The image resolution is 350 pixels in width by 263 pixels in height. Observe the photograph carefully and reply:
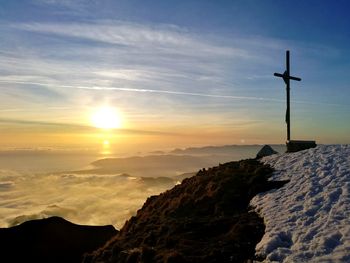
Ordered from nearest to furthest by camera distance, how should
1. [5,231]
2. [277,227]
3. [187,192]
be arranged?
[277,227]
[187,192]
[5,231]

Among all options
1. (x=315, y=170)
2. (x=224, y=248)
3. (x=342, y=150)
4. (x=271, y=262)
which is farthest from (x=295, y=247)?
(x=342, y=150)

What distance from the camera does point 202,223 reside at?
16750 millimetres

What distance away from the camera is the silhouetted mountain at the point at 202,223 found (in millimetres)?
13906

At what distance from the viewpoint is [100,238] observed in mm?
46844

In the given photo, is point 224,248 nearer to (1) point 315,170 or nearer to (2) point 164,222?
(2) point 164,222

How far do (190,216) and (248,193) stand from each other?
3022 millimetres

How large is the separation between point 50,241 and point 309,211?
39.9 metres

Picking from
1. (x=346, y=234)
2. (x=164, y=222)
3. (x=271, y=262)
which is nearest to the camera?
(x=271, y=262)

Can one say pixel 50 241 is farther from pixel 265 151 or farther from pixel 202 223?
pixel 202 223

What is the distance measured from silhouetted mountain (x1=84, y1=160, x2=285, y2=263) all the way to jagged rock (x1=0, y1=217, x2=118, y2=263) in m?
25.2

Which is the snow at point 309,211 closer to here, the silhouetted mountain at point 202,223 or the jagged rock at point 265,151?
the silhouetted mountain at point 202,223

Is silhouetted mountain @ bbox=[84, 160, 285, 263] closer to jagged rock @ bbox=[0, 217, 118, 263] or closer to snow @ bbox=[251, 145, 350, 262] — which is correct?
snow @ bbox=[251, 145, 350, 262]

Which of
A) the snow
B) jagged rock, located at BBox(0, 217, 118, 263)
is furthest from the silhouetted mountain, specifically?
jagged rock, located at BBox(0, 217, 118, 263)

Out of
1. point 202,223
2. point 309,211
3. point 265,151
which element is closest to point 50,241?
point 265,151
